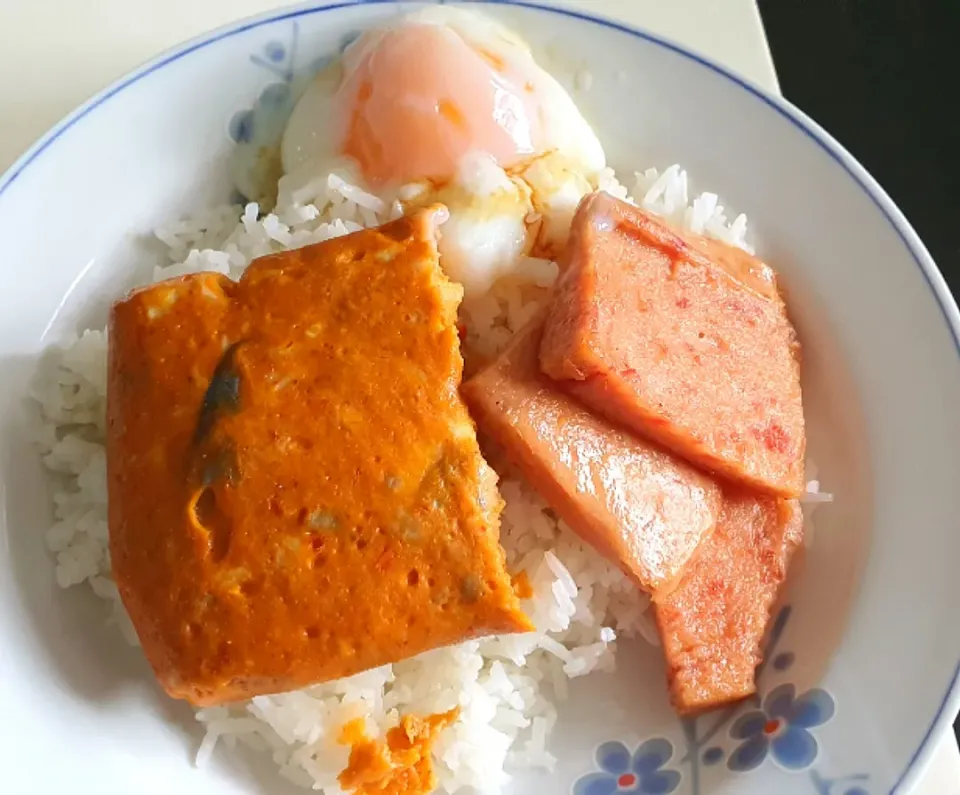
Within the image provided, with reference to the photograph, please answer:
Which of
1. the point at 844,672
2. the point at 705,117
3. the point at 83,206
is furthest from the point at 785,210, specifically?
the point at 83,206

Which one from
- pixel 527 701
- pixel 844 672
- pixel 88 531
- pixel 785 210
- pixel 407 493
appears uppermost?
pixel 785 210

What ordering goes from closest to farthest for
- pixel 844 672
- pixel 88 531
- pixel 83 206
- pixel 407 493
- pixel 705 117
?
pixel 407 493
pixel 844 672
pixel 88 531
pixel 83 206
pixel 705 117

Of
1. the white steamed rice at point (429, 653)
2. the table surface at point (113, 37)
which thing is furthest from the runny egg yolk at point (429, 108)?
the table surface at point (113, 37)

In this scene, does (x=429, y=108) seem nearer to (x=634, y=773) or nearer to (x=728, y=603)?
(x=728, y=603)

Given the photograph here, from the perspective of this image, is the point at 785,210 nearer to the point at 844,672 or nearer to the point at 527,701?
the point at 844,672

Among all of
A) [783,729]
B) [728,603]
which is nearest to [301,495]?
[728,603]

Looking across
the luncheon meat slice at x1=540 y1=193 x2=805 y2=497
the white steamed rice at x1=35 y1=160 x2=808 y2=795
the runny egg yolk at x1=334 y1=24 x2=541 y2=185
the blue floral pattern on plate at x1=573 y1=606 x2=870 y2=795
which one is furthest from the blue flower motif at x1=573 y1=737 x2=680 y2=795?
the runny egg yolk at x1=334 y1=24 x2=541 y2=185
